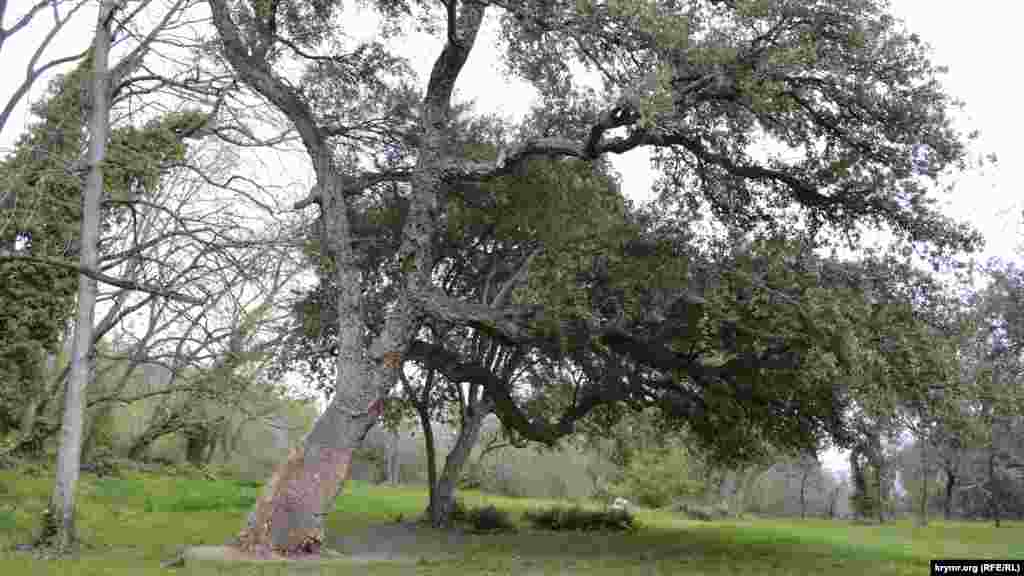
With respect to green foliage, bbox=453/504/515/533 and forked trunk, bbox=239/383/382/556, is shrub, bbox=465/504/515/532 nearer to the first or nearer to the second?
green foliage, bbox=453/504/515/533

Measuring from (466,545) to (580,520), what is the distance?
7.31 meters

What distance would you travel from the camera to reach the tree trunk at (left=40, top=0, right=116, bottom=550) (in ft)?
40.1

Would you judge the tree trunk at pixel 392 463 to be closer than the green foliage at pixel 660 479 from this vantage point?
No

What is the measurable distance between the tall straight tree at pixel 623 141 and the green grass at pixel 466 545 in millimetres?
2460

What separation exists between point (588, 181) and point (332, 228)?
5.69 metres

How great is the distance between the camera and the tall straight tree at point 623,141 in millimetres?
12297

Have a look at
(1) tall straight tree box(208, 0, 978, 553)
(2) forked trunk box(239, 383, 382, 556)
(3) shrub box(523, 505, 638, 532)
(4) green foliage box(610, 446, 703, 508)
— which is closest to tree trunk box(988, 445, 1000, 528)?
(4) green foliage box(610, 446, 703, 508)

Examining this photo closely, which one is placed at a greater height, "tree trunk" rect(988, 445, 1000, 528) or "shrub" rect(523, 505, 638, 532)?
"tree trunk" rect(988, 445, 1000, 528)

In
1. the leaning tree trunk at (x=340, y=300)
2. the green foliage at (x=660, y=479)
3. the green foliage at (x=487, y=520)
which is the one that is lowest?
the green foliage at (x=487, y=520)

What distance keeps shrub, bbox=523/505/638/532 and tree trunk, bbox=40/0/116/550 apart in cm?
1360

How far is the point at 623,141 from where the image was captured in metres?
13.4

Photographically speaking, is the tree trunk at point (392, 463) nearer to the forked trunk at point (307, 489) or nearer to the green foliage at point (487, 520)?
the green foliage at point (487, 520)

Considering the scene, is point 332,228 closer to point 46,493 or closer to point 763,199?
point 763,199

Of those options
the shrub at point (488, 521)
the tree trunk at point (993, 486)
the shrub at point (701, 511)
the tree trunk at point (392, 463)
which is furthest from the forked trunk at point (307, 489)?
the tree trunk at point (993, 486)
